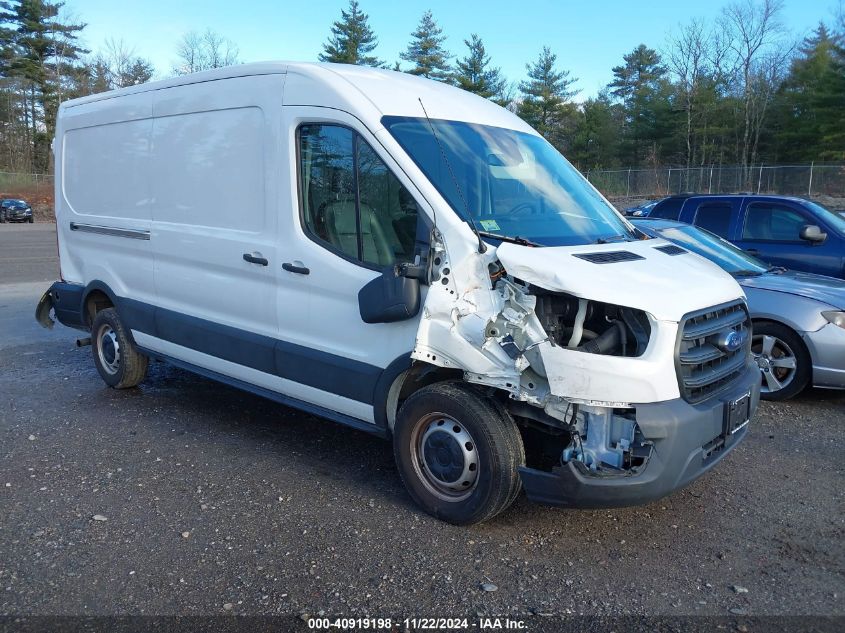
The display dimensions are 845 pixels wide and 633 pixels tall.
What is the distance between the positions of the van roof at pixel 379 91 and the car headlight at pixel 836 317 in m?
3.05

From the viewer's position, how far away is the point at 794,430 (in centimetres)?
579

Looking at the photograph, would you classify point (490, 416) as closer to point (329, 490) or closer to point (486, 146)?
point (329, 490)

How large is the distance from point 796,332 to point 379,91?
4.17m

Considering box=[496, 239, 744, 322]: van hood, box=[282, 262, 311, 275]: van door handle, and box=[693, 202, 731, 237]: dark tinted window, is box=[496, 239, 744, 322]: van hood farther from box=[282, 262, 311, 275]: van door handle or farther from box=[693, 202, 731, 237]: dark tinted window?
box=[693, 202, 731, 237]: dark tinted window

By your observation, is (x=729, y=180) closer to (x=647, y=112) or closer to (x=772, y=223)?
(x=647, y=112)

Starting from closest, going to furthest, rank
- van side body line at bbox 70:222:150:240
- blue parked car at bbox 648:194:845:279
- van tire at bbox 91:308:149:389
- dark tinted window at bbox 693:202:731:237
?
van side body line at bbox 70:222:150:240, van tire at bbox 91:308:149:389, blue parked car at bbox 648:194:845:279, dark tinted window at bbox 693:202:731:237

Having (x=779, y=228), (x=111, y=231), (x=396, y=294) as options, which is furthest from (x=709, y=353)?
(x=779, y=228)

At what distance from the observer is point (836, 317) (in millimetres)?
6191

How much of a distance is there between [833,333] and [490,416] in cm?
386

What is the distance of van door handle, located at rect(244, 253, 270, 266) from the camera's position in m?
4.87

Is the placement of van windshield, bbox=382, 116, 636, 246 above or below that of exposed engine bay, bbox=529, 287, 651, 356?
above

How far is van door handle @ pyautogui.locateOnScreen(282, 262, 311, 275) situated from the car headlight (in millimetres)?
4416

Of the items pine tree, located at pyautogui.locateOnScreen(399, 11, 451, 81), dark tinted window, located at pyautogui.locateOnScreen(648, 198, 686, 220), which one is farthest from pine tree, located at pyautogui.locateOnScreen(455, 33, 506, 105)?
dark tinted window, located at pyautogui.locateOnScreen(648, 198, 686, 220)

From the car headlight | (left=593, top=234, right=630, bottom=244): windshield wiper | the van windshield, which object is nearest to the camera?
the van windshield
